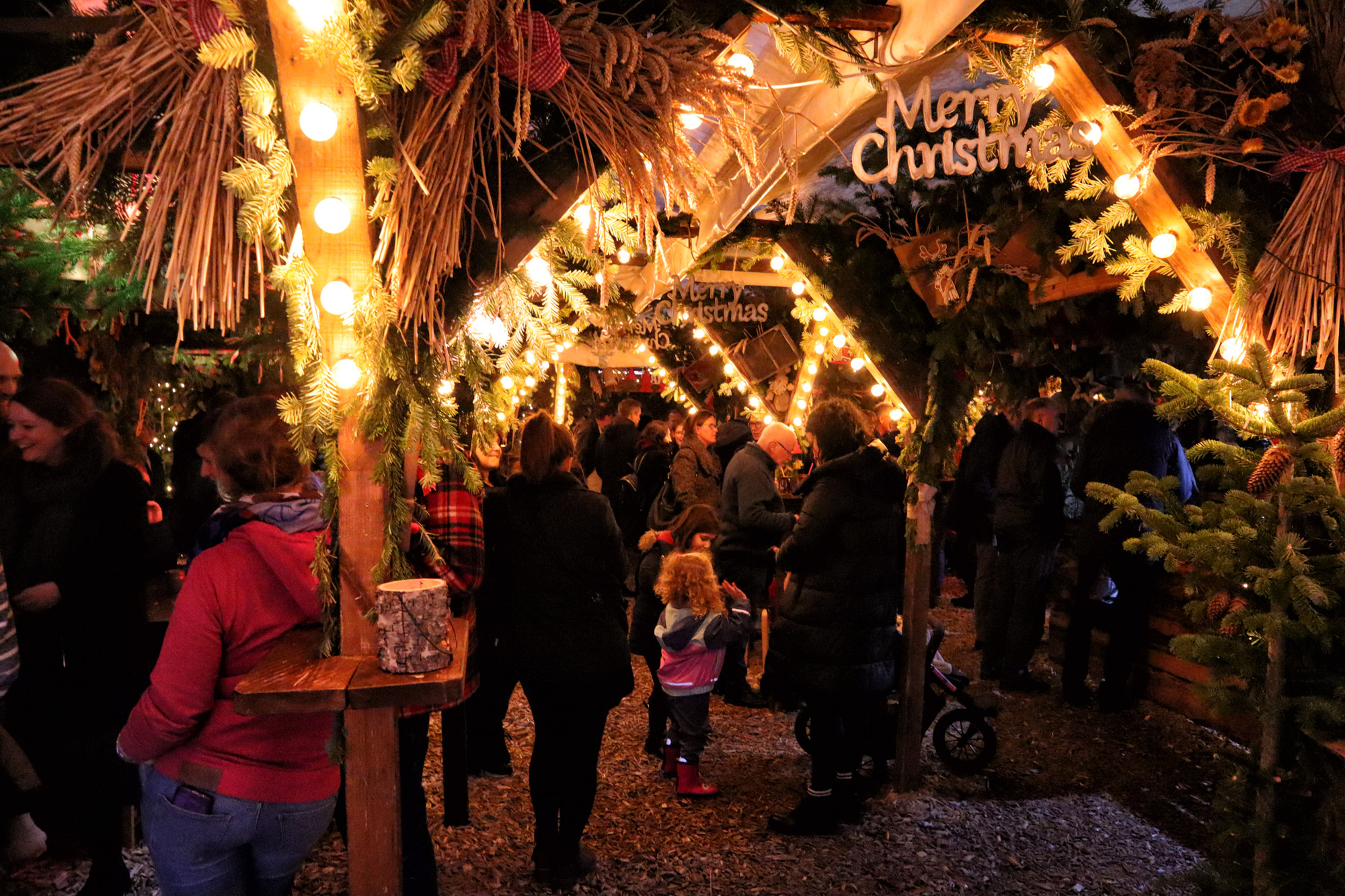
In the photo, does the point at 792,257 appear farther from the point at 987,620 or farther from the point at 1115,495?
the point at 987,620

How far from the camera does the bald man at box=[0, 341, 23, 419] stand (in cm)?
370

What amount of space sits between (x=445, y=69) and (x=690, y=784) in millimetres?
3675

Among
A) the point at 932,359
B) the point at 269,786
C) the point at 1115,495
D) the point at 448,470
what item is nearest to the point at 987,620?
the point at 932,359

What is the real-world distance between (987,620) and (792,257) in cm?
340

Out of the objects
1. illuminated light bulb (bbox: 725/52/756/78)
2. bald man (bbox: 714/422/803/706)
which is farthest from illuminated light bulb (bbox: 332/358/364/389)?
bald man (bbox: 714/422/803/706)

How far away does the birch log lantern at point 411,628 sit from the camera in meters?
2.10

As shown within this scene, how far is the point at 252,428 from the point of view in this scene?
7.79 feet

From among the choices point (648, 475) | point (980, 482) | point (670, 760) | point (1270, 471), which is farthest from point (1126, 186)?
point (648, 475)

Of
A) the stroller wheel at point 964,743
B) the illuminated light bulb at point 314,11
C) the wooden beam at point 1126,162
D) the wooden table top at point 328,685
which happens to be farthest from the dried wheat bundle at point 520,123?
the stroller wheel at point 964,743

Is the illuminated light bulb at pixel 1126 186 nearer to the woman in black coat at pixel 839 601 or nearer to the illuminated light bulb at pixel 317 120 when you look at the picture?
the woman in black coat at pixel 839 601

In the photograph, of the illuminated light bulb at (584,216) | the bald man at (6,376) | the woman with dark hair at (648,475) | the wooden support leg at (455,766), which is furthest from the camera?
the woman with dark hair at (648,475)

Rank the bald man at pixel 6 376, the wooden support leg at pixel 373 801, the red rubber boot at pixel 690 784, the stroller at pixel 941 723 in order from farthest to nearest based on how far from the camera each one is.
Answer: the stroller at pixel 941 723, the red rubber boot at pixel 690 784, the bald man at pixel 6 376, the wooden support leg at pixel 373 801

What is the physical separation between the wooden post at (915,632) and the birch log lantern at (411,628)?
3.03 meters

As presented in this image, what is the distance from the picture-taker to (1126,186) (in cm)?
342
